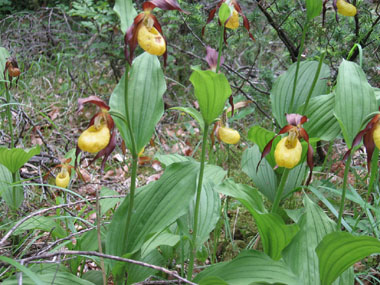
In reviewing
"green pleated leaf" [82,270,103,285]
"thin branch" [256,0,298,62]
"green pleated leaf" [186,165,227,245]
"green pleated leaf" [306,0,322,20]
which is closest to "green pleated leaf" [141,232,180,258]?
"green pleated leaf" [186,165,227,245]

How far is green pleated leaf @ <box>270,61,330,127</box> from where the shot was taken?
1873 mm

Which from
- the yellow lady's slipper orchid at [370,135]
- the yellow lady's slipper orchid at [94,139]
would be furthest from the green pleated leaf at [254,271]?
the yellow lady's slipper orchid at [94,139]

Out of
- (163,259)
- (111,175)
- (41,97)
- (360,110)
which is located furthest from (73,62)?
(360,110)

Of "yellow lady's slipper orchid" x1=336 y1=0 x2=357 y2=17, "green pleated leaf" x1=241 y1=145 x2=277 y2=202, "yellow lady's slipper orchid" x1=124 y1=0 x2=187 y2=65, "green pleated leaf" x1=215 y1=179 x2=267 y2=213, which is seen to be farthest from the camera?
"green pleated leaf" x1=241 y1=145 x2=277 y2=202

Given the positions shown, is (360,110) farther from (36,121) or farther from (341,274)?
(36,121)

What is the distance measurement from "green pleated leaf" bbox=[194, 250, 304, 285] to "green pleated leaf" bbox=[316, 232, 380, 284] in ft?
0.39

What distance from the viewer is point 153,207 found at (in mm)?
1272

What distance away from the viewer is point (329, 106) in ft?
5.44

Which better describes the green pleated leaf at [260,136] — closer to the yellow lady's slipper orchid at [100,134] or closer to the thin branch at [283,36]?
the yellow lady's slipper orchid at [100,134]

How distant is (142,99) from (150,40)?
0.84ft

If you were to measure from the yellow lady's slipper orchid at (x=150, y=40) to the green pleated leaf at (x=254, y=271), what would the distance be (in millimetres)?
725

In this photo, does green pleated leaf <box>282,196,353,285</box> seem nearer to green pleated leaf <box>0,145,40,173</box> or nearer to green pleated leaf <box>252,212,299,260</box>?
green pleated leaf <box>252,212,299,260</box>

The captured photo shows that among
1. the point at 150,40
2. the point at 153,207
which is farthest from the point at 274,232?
the point at 150,40

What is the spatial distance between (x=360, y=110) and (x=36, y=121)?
2.46 m
